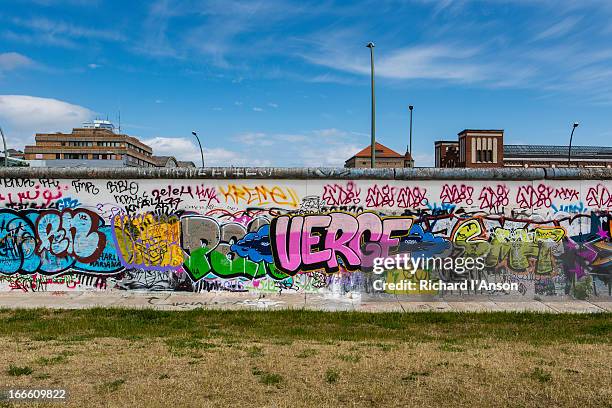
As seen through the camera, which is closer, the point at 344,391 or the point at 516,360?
the point at 344,391

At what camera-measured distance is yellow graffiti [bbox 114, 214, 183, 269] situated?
12156 millimetres

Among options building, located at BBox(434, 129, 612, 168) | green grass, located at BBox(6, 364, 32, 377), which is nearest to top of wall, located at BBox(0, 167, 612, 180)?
green grass, located at BBox(6, 364, 32, 377)

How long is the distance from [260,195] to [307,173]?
1.18 meters

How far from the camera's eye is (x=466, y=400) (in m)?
5.43

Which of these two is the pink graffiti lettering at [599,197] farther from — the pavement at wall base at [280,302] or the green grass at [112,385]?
the green grass at [112,385]

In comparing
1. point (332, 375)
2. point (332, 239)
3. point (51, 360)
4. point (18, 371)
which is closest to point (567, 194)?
point (332, 239)

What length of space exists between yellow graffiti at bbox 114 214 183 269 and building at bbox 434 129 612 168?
70696mm

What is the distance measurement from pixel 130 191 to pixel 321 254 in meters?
4.61

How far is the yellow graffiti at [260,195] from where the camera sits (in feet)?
39.4

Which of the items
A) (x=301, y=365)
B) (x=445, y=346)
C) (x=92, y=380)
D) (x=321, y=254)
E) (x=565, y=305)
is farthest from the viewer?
(x=321, y=254)

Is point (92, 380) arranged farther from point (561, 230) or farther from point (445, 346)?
point (561, 230)

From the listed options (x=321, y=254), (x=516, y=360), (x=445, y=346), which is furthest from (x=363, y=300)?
(x=516, y=360)

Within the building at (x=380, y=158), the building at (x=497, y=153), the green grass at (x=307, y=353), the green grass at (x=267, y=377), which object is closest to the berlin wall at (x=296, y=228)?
the green grass at (x=307, y=353)

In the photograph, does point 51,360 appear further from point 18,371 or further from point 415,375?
point 415,375
